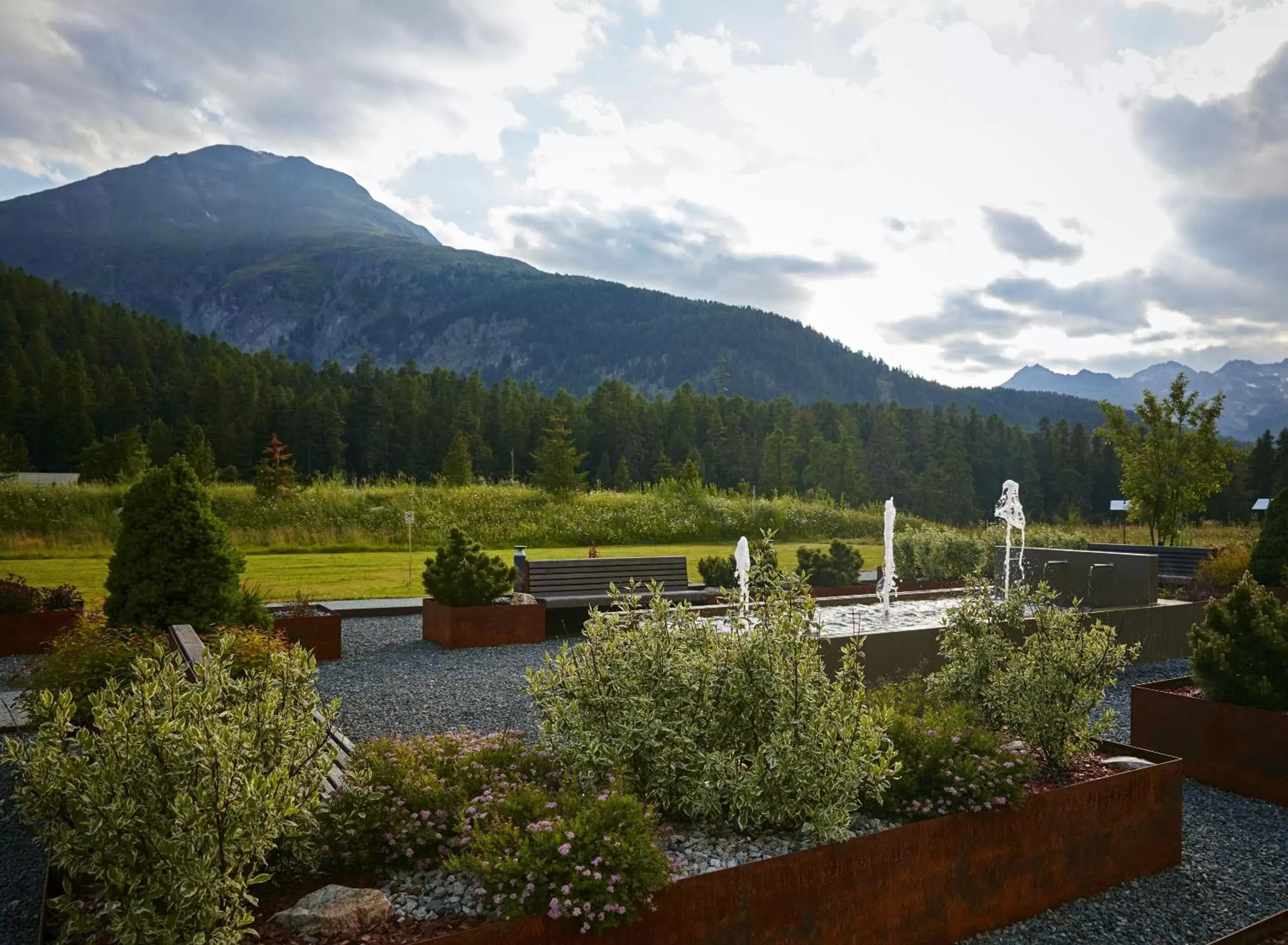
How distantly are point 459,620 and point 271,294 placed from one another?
195058 mm

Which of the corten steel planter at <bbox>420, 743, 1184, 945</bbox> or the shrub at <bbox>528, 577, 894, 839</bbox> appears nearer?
the corten steel planter at <bbox>420, 743, 1184, 945</bbox>

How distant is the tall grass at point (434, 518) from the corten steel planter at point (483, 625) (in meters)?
6.15

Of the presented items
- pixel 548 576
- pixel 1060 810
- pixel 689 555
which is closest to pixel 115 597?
pixel 548 576

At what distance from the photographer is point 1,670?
8.45 m

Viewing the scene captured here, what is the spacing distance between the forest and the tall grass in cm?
1475

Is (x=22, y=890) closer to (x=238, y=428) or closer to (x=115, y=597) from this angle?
(x=115, y=597)

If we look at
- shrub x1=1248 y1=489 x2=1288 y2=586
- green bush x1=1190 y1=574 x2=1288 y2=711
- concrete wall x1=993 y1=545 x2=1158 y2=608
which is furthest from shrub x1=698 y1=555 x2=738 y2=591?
green bush x1=1190 y1=574 x2=1288 y2=711

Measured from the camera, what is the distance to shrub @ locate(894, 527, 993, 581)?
530 inches

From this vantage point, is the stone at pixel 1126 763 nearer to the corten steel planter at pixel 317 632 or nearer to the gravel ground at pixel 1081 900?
the gravel ground at pixel 1081 900

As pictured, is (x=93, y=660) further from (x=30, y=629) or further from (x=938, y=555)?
(x=938, y=555)

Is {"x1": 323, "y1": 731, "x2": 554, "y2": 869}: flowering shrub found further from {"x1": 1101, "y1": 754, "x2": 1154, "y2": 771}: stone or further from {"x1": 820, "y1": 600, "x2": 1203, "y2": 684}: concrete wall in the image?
{"x1": 1101, "y1": 754, "x2": 1154, "y2": 771}: stone

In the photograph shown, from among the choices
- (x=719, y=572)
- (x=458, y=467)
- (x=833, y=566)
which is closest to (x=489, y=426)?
(x=458, y=467)

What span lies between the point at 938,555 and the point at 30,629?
40.3 feet

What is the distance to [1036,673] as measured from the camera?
4.80m
